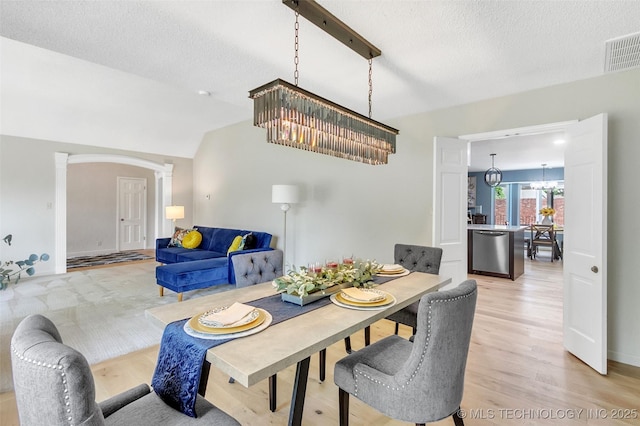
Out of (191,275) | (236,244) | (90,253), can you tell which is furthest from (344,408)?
(90,253)

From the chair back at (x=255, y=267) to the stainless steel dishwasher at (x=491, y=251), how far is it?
4607 millimetres

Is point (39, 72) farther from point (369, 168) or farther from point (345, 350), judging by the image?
point (345, 350)

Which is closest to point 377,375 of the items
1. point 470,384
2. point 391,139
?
point 470,384

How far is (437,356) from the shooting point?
1.33 metres

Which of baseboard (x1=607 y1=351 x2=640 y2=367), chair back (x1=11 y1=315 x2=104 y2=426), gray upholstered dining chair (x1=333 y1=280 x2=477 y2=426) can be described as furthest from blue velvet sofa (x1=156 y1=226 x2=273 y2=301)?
baseboard (x1=607 y1=351 x2=640 y2=367)

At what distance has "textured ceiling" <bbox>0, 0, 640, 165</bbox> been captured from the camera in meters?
1.91

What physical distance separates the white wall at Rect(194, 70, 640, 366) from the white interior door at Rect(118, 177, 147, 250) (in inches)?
110

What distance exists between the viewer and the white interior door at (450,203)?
3422 millimetres

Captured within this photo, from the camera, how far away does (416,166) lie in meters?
3.85

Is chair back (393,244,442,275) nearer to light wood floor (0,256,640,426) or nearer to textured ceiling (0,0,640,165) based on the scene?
light wood floor (0,256,640,426)

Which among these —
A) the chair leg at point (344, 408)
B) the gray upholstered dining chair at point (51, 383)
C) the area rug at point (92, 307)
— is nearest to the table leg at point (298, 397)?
the chair leg at point (344, 408)

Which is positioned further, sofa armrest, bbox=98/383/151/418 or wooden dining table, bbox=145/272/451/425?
sofa armrest, bbox=98/383/151/418

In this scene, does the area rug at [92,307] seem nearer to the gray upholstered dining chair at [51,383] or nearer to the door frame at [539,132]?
the gray upholstered dining chair at [51,383]

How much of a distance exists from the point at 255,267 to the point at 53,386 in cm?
164
